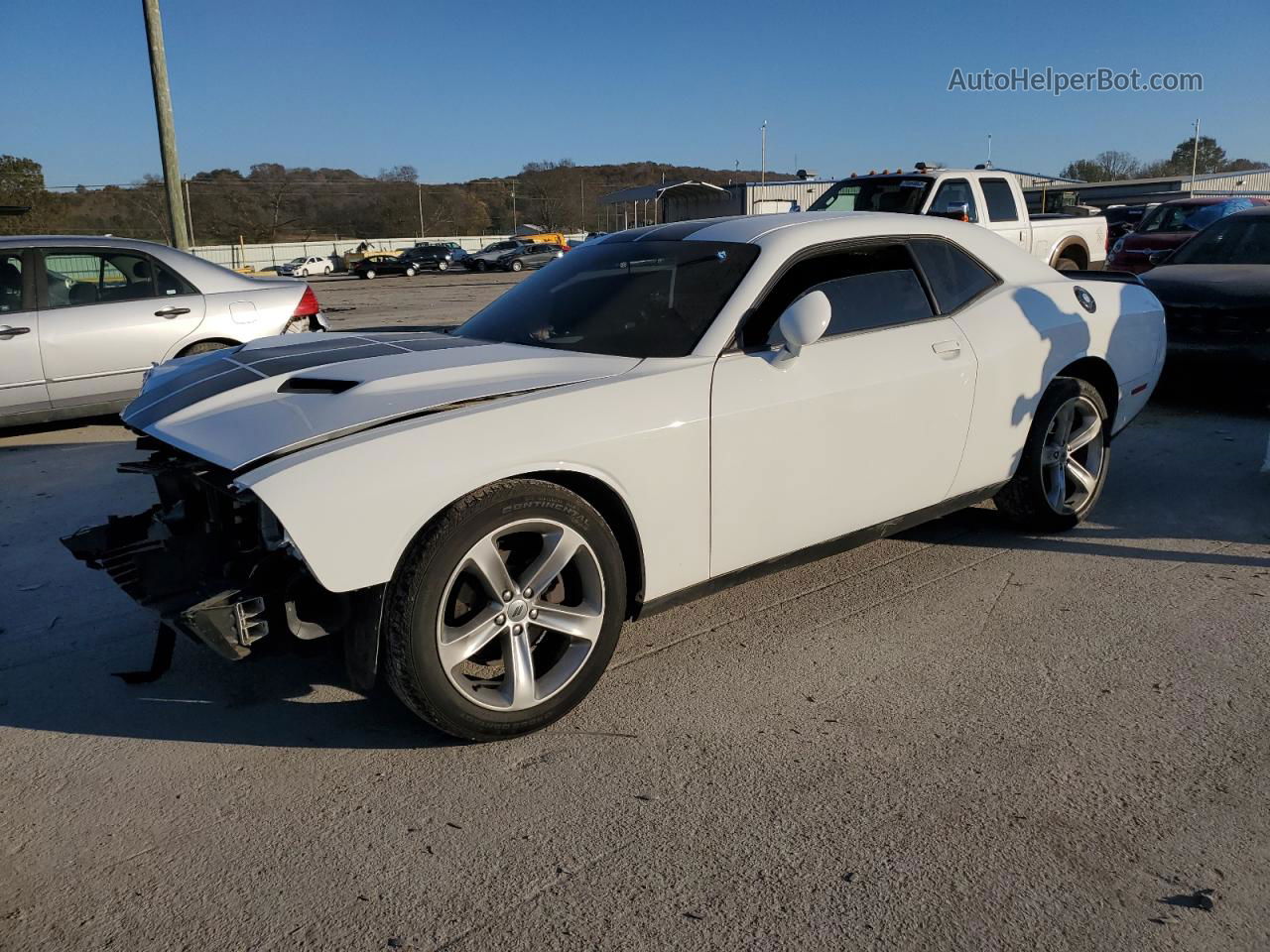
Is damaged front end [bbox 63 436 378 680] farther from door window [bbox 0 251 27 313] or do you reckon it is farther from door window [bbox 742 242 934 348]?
door window [bbox 0 251 27 313]

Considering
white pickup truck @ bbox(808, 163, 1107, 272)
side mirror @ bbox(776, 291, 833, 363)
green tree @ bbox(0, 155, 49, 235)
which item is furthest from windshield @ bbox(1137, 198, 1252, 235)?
green tree @ bbox(0, 155, 49, 235)

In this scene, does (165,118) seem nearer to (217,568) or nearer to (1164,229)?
(217,568)

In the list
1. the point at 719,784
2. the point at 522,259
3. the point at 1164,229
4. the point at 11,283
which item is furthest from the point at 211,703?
the point at 522,259

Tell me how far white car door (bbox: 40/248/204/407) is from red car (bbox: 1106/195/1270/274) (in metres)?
13.8

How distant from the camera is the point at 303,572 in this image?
2736 millimetres

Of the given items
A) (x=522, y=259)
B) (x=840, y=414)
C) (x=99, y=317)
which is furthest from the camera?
→ (x=522, y=259)

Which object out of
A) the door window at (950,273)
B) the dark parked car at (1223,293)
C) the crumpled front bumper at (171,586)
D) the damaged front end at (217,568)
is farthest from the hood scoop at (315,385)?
the dark parked car at (1223,293)

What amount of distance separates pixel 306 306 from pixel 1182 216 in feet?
50.4

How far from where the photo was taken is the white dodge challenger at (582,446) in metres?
2.73

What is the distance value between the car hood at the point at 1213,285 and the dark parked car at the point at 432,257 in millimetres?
44463

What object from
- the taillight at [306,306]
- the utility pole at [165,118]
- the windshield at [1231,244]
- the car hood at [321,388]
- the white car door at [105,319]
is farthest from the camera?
the utility pole at [165,118]

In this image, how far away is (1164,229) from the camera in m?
17.0

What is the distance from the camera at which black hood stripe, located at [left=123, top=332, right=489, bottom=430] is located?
3.40 meters

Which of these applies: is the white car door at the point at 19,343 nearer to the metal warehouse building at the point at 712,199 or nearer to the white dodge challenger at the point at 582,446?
the white dodge challenger at the point at 582,446
